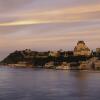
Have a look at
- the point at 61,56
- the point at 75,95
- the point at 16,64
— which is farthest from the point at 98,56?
the point at 75,95

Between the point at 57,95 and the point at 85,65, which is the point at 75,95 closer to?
the point at 57,95

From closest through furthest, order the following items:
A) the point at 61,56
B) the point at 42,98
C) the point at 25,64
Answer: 1. the point at 42,98
2. the point at 61,56
3. the point at 25,64

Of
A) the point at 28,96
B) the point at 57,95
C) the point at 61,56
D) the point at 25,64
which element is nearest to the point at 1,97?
the point at 28,96

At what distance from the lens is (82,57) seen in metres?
111

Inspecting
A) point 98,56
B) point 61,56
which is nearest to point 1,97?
point 98,56

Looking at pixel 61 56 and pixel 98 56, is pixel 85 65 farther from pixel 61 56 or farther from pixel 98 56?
pixel 61 56

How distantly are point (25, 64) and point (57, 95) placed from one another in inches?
A: 3726

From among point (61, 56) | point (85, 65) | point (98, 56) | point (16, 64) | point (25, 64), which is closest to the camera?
point (85, 65)

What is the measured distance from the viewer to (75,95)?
3566 cm

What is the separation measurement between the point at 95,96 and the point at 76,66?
67.4 m

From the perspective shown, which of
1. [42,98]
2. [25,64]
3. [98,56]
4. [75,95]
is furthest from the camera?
[25,64]

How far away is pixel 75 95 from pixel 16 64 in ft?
339

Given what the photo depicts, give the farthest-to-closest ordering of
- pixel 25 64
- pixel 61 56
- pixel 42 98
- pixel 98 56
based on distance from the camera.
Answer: pixel 25 64
pixel 61 56
pixel 98 56
pixel 42 98

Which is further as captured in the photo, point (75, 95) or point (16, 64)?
point (16, 64)
